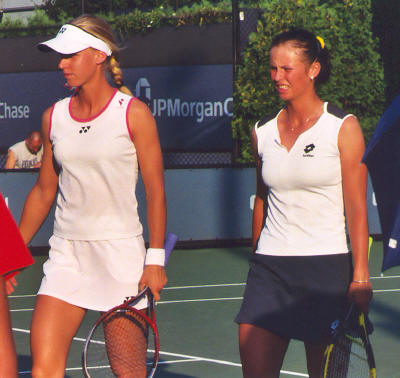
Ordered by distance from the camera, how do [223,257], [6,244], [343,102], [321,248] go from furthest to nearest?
1. [343,102]
2. [223,257]
3. [321,248]
4. [6,244]

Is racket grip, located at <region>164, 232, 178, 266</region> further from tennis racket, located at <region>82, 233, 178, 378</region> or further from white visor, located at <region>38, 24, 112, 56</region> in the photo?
white visor, located at <region>38, 24, 112, 56</region>

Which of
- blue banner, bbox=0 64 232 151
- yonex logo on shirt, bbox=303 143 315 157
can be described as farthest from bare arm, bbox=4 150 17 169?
yonex logo on shirt, bbox=303 143 315 157

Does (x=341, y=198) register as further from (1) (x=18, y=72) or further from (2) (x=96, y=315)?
(1) (x=18, y=72)

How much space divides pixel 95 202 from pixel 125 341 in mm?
613

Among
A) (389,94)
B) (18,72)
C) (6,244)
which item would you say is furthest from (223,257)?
A: (6,244)

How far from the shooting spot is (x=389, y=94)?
60.7 feet

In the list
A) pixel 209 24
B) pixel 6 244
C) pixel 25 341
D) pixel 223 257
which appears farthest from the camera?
pixel 209 24

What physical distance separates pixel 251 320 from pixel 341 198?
631 mm

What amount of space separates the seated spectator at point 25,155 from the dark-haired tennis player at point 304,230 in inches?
401

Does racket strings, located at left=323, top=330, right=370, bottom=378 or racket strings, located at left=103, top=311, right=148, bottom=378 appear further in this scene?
racket strings, located at left=103, top=311, right=148, bottom=378

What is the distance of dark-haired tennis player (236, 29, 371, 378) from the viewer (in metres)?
4.02

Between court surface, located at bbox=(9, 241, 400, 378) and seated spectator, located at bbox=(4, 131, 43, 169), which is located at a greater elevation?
seated spectator, located at bbox=(4, 131, 43, 169)

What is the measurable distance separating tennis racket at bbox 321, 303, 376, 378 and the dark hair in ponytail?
108 cm

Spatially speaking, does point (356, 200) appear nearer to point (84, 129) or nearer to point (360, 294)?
point (360, 294)
